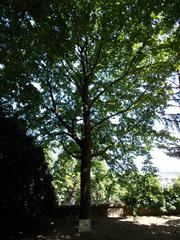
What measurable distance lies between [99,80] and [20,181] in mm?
6535

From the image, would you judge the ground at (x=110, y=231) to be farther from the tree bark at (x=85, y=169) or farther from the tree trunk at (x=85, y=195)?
the tree bark at (x=85, y=169)

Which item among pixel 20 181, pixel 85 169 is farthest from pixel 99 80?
pixel 20 181

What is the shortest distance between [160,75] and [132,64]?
1.51 metres

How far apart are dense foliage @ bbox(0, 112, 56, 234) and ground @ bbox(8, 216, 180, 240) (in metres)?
0.65

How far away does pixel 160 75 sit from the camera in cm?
1462

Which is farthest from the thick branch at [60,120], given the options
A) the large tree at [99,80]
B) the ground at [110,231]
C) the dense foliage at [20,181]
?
the ground at [110,231]

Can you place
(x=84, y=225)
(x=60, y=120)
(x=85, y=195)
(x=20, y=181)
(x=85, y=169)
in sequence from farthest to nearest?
1. (x=60, y=120)
2. (x=85, y=169)
3. (x=85, y=195)
4. (x=84, y=225)
5. (x=20, y=181)

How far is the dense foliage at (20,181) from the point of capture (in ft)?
36.0

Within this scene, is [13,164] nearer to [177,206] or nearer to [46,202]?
[46,202]

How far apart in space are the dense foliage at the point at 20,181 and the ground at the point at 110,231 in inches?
25.5

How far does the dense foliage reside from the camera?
432 inches

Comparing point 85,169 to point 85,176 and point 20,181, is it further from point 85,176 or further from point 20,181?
point 20,181

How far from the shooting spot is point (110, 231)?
11.9 m

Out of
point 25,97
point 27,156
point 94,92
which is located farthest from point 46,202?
point 94,92
